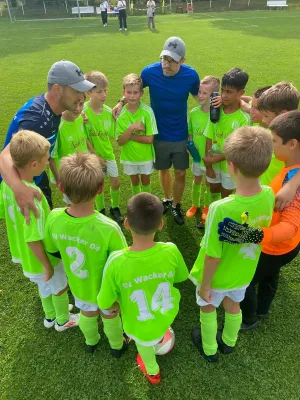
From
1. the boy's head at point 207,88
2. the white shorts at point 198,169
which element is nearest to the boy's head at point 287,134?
the boy's head at point 207,88

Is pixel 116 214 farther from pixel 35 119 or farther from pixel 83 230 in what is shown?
pixel 83 230

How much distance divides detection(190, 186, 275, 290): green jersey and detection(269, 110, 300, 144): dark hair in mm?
491

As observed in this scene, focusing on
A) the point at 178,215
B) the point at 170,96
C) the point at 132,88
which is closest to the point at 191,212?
the point at 178,215

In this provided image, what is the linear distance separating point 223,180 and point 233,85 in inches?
49.0

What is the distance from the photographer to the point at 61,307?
120 inches

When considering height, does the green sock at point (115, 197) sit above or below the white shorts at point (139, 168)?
below

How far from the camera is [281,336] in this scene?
307 cm

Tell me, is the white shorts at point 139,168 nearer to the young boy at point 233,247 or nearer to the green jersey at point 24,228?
the green jersey at point 24,228

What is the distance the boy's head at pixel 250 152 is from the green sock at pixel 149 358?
5.03 feet

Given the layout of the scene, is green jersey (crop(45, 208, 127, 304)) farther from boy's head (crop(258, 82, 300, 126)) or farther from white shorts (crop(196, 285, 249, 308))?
boy's head (crop(258, 82, 300, 126))

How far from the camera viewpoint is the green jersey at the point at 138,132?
166 inches

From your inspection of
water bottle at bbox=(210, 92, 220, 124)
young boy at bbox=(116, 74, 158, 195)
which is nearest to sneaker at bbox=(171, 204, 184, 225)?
young boy at bbox=(116, 74, 158, 195)

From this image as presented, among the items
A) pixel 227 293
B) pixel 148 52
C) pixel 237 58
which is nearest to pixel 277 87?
pixel 227 293

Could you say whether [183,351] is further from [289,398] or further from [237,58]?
[237,58]
